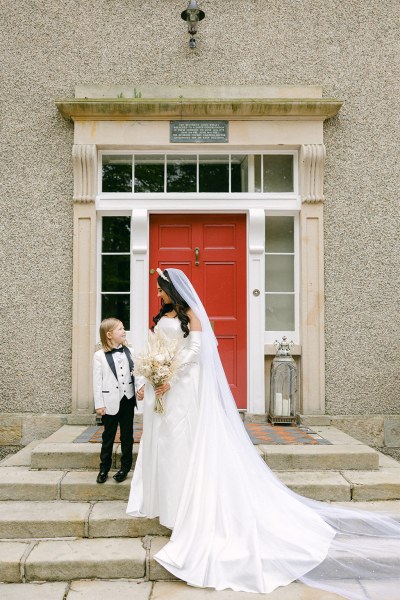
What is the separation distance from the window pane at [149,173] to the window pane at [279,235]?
132 centimetres

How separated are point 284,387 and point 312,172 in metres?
2.38

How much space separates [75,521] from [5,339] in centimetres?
269

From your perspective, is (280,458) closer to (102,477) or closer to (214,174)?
(102,477)

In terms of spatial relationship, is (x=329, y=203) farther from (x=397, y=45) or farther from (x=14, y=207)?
(x=14, y=207)

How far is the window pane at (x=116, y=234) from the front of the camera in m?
6.32

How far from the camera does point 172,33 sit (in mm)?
6215

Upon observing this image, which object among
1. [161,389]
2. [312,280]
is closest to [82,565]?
[161,389]

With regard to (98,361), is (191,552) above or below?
below

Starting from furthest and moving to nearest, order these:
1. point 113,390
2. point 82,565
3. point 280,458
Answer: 1. point 280,458
2. point 113,390
3. point 82,565

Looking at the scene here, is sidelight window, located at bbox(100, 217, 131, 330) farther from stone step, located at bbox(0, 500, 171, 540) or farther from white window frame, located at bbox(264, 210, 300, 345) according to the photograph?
stone step, located at bbox(0, 500, 171, 540)

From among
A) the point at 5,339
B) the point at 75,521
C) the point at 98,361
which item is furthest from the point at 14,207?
the point at 75,521

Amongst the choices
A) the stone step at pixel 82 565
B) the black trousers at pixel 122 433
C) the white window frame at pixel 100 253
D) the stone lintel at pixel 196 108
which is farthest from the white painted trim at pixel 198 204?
the stone step at pixel 82 565

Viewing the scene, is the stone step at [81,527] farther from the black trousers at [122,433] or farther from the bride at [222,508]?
the black trousers at [122,433]

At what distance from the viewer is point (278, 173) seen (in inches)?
250
